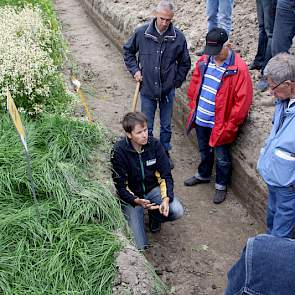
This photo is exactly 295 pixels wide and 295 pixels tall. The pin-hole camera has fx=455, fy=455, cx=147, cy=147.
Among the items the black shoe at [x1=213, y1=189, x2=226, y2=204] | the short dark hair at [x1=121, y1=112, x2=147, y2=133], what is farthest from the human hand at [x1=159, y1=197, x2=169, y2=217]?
the black shoe at [x1=213, y1=189, x2=226, y2=204]

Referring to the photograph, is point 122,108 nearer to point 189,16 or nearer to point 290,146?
point 189,16

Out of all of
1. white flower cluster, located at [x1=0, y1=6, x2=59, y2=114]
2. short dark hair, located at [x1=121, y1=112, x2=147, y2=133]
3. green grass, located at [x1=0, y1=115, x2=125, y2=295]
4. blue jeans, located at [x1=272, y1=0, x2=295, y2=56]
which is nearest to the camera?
green grass, located at [x1=0, y1=115, x2=125, y2=295]

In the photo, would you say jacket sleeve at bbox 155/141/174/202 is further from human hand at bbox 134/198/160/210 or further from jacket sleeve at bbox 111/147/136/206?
jacket sleeve at bbox 111/147/136/206

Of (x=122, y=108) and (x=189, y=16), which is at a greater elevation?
(x=189, y=16)

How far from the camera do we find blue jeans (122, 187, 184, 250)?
4184 mm

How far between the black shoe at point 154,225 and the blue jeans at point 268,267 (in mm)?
3046

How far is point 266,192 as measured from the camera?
14.9 ft

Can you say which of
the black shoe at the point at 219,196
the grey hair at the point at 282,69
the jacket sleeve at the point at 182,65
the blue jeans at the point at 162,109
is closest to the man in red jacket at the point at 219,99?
the black shoe at the point at 219,196

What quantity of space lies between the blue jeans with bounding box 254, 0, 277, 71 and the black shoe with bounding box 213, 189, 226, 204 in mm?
1753

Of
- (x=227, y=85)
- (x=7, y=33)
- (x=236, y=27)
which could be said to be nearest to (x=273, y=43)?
(x=227, y=85)

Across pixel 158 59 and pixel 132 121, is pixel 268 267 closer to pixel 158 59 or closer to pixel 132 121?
pixel 132 121

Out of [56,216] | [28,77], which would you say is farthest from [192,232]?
[28,77]

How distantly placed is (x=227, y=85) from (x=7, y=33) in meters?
2.81

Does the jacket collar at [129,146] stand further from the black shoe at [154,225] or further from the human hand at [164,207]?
the black shoe at [154,225]
